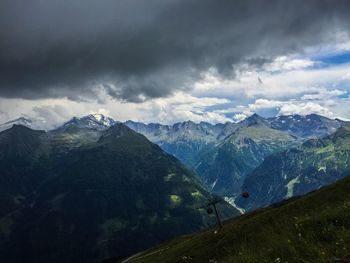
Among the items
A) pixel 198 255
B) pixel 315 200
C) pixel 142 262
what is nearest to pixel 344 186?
pixel 315 200

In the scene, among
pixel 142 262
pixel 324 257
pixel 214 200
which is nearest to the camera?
pixel 324 257

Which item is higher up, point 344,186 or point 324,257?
point 324,257

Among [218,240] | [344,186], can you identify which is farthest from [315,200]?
[218,240]

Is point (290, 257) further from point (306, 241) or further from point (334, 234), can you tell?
point (334, 234)

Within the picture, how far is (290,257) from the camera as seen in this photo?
10477 millimetres

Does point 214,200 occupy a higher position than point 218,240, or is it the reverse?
point 214,200

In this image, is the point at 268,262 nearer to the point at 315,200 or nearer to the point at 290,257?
the point at 290,257

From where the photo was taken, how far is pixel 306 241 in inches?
424

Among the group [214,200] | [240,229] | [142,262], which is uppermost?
[214,200]

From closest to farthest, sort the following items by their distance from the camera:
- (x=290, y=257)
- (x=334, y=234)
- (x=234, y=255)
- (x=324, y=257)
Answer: (x=324, y=257) → (x=290, y=257) → (x=234, y=255) → (x=334, y=234)

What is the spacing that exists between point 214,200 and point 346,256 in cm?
8991

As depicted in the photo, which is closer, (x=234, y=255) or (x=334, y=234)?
(x=234, y=255)

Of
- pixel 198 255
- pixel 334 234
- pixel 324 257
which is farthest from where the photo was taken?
pixel 198 255

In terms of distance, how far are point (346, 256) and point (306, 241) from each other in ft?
3.47
